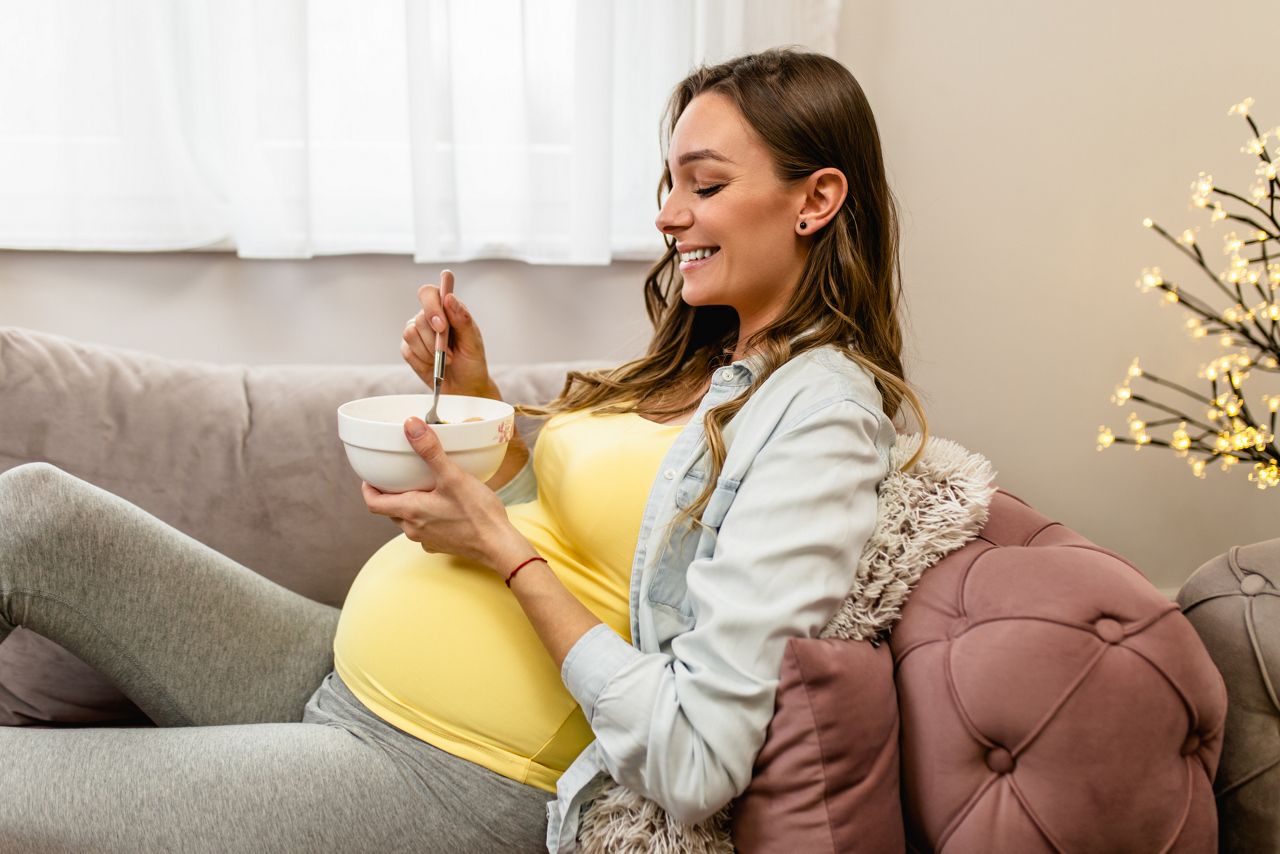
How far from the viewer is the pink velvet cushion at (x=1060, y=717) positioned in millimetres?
732

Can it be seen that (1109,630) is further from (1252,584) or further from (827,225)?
(827,225)

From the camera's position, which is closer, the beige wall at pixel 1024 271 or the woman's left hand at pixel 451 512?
the woman's left hand at pixel 451 512

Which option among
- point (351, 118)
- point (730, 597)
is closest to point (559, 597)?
point (730, 597)

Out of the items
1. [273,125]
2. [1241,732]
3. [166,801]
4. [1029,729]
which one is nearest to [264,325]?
[273,125]

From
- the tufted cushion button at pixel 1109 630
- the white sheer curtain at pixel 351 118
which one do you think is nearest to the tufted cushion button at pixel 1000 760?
the tufted cushion button at pixel 1109 630

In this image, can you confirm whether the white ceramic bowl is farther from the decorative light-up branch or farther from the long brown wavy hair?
the decorative light-up branch

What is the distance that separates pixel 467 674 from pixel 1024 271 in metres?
1.51

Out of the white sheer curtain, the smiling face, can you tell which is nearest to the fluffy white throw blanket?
the smiling face

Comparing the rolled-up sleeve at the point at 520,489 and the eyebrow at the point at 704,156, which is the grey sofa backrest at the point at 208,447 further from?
the eyebrow at the point at 704,156

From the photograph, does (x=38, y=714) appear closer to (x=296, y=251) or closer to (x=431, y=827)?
(x=431, y=827)

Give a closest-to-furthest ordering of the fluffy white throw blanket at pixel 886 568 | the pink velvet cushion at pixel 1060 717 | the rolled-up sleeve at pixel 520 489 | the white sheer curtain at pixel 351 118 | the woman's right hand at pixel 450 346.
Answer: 1. the pink velvet cushion at pixel 1060 717
2. the fluffy white throw blanket at pixel 886 568
3. the woman's right hand at pixel 450 346
4. the rolled-up sleeve at pixel 520 489
5. the white sheer curtain at pixel 351 118

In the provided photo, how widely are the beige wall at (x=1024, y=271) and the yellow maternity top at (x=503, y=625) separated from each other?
0.77 metres

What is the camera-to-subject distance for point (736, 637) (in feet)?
2.61

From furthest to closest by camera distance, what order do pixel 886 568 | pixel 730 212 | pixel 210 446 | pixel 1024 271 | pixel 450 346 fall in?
1. pixel 1024 271
2. pixel 210 446
3. pixel 450 346
4. pixel 730 212
5. pixel 886 568
